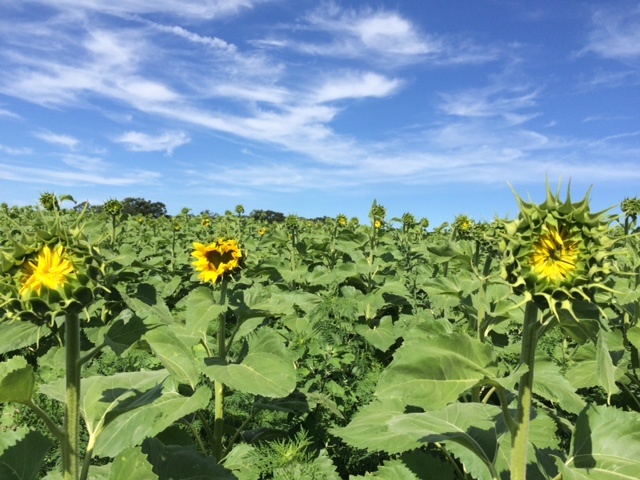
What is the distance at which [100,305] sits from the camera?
5262 mm

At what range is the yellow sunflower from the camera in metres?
1.68

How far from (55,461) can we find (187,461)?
6.49 ft

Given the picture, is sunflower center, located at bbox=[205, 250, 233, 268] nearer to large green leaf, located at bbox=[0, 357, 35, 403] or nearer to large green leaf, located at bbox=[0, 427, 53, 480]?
large green leaf, located at bbox=[0, 427, 53, 480]

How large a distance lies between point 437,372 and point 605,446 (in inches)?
35.3

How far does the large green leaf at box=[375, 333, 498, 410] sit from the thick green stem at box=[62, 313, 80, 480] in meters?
1.14

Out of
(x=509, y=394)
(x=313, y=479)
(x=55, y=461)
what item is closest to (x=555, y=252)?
(x=509, y=394)

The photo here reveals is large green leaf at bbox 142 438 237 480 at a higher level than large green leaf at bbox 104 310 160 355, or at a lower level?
lower

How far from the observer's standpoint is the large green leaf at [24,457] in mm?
1979

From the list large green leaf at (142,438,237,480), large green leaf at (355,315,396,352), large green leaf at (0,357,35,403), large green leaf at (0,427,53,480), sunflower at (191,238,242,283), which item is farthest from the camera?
large green leaf at (355,315,396,352)

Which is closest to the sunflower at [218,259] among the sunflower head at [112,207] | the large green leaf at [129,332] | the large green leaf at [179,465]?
the large green leaf at [179,465]

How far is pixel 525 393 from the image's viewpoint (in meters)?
1.92

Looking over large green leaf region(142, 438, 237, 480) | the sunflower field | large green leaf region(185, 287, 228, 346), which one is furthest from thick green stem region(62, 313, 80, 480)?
large green leaf region(185, 287, 228, 346)

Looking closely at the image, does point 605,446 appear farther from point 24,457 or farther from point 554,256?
point 24,457

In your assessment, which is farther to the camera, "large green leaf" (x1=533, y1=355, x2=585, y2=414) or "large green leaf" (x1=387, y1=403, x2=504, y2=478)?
"large green leaf" (x1=533, y1=355, x2=585, y2=414)
